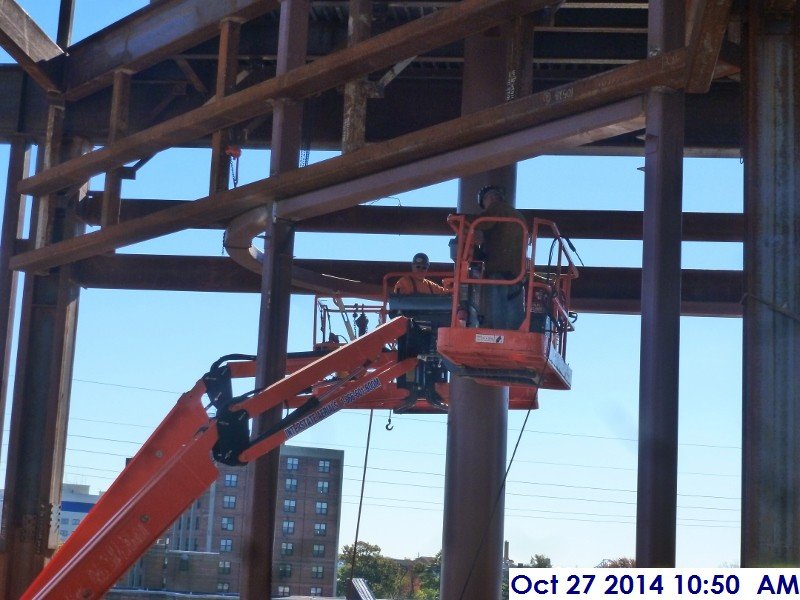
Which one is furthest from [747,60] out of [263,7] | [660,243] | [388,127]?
[388,127]

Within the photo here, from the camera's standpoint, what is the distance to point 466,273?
11820 mm

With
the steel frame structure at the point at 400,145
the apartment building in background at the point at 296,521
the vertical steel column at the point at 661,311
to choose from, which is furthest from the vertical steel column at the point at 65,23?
the vertical steel column at the point at 661,311

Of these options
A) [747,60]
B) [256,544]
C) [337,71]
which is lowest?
[256,544]

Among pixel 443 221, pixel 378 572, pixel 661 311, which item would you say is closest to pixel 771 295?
pixel 661 311

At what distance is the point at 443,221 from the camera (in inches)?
771

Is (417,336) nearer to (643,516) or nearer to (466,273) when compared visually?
(466,273)

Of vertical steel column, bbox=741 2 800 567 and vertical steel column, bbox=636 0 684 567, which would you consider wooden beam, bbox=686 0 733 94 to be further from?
vertical steel column, bbox=741 2 800 567

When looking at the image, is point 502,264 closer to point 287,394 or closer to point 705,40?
point 287,394

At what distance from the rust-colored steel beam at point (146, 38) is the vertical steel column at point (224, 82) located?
22 centimetres

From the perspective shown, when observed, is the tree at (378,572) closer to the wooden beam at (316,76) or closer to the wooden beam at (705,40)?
the wooden beam at (316,76)

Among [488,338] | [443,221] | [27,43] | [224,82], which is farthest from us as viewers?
[443,221]

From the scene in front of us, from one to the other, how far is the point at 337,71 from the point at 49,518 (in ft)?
31.4

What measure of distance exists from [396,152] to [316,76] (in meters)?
1.74

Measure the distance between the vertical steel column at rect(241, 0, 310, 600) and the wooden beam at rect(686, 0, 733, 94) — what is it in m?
5.80
